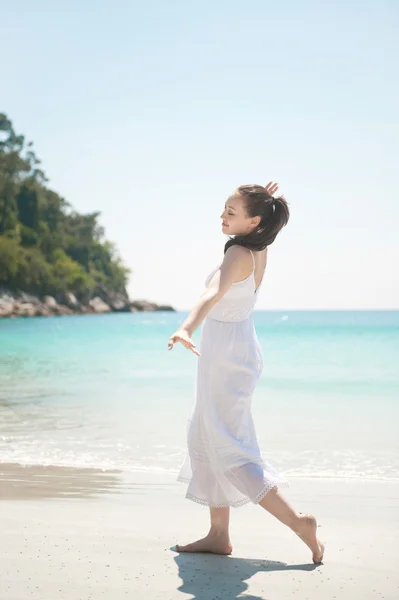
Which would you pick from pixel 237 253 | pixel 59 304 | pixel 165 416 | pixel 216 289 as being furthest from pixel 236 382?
pixel 59 304

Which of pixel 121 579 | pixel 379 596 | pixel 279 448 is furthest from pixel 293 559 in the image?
pixel 279 448

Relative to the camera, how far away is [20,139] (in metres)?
78.2

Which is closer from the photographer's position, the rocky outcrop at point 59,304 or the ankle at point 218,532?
the ankle at point 218,532

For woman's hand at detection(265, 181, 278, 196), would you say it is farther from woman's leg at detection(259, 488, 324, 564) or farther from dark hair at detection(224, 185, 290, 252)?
woman's leg at detection(259, 488, 324, 564)

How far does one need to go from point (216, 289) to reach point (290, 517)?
3.36 feet

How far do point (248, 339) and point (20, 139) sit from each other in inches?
3124

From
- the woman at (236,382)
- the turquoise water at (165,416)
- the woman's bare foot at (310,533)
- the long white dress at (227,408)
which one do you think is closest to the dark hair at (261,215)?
the woman at (236,382)

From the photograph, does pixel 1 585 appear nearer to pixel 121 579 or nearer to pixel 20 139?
pixel 121 579

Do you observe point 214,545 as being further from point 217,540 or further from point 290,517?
point 290,517

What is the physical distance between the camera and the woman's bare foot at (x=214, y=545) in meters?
3.37

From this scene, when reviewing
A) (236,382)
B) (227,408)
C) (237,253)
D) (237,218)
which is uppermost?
(237,218)

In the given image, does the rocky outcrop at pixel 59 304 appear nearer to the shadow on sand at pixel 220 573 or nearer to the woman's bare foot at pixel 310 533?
the shadow on sand at pixel 220 573

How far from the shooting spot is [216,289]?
9.98ft

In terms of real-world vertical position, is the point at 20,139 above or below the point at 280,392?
above
